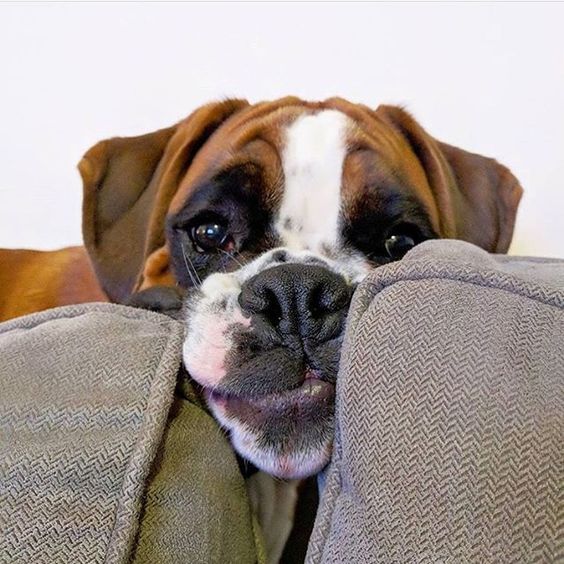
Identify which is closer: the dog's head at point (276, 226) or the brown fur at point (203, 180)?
the dog's head at point (276, 226)

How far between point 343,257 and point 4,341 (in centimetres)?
53

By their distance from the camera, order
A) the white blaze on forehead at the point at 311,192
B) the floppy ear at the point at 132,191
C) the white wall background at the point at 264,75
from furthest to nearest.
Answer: the white wall background at the point at 264,75
the floppy ear at the point at 132,191
the white blaze on forehead at the point at 311,192

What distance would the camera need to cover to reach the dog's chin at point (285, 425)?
0.77m

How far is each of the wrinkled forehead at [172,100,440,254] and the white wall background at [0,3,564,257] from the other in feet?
1.94

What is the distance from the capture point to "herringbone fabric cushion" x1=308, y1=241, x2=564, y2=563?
0.50m

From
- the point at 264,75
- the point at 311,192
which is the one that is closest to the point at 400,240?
the point at 311,192

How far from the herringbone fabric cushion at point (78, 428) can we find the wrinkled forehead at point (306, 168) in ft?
1.26

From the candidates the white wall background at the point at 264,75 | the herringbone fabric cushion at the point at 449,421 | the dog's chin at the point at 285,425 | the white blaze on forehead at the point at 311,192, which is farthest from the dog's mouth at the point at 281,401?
the white wall background at the point at 264,75

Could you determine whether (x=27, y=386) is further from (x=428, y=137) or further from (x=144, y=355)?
(x=428, y=137)

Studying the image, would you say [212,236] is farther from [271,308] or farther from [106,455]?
[106,455]

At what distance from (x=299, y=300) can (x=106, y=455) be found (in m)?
0.29

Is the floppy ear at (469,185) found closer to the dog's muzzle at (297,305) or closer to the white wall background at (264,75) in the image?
the white wall background at (264,75)

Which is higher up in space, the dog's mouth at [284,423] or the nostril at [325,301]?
the nostril at [325,301]

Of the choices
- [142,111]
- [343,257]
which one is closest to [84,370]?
[343,257]
